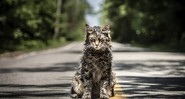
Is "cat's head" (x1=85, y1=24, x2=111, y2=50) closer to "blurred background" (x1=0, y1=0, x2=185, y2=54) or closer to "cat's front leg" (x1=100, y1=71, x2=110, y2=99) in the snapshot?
"cat's front leg" (x1=100, y1=71, x2=110, y2=99)

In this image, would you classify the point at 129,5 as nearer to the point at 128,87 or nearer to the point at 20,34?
the point at 20,34

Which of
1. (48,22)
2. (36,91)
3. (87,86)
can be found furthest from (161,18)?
(87,86)

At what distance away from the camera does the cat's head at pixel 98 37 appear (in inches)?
347

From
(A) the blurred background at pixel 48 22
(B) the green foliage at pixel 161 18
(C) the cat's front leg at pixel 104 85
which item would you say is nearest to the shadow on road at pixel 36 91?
(C) the cat's front leg at pixel 104 85

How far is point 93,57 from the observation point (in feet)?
29.6

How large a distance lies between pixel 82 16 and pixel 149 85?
128245 mm

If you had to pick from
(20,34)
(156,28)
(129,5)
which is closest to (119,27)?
(156,28)

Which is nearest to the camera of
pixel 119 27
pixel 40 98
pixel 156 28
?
pixel 40 98

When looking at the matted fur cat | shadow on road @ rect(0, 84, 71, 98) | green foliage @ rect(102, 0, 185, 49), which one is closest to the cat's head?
the matted fur cat

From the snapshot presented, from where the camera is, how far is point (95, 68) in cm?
914

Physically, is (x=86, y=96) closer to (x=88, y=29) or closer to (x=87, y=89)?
(x=87, y=89)

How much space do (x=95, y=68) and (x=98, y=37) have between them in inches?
24.2

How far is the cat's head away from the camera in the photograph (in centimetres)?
881

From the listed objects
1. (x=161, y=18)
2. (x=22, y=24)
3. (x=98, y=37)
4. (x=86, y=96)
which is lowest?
(x=86, y=96)
